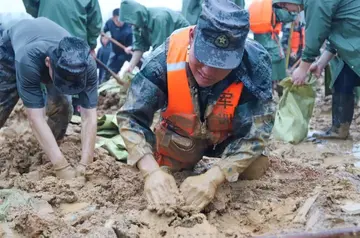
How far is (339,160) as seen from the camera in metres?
4.54

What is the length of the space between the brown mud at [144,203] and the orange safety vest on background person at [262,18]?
10.1 ft

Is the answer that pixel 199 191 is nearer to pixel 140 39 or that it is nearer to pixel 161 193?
pixel 161 193

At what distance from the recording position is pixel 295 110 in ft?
17.0

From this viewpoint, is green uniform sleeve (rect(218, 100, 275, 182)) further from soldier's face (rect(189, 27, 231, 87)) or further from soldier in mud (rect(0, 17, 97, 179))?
soldier in mud (rect(0, 17, 97, 179))

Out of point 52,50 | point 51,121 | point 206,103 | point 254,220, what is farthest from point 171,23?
point 254,220

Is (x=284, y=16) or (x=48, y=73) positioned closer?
(x=48, y=73)

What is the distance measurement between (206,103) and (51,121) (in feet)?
5.69

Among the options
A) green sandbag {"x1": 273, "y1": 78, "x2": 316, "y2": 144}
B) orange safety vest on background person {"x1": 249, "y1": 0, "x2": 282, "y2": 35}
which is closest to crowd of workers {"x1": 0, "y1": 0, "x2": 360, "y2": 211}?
green sandbag {"x1": 273, "y1": 78, "x2": 316, "y2": 144}

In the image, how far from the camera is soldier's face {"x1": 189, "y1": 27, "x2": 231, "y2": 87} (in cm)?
263

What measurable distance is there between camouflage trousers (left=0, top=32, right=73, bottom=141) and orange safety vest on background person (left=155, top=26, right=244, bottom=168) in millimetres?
1172

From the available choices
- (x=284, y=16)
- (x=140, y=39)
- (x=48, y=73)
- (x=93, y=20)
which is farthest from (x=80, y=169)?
(x=284, y=16)

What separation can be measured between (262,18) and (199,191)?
4501 mm

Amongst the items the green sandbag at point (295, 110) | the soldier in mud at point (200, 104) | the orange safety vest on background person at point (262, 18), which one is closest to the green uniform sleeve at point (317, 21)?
the green sandbag at point (295, 110)

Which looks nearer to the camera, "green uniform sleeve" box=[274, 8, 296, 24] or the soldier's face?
the soldier's face
